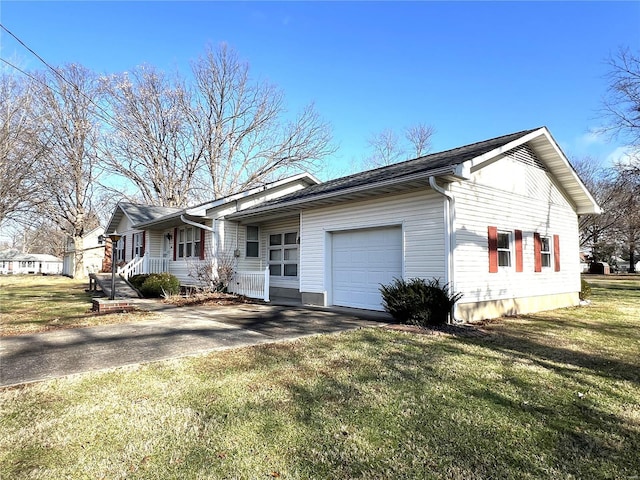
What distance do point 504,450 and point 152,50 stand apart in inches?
654

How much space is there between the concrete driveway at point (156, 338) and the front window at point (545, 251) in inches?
244

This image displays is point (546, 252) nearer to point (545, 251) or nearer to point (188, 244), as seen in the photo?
point (545, 251)

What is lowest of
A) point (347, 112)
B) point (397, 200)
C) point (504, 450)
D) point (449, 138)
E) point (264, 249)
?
point (504, 450)

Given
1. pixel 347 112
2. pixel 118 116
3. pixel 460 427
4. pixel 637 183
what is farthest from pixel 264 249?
pixel 118 116

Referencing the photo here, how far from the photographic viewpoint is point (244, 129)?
29953 millimetres

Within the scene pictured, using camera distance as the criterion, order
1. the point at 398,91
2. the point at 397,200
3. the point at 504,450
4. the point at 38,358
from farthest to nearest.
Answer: the point at 398,91 → the point at 397,200 → the point at 38,358 → the point at 504,450

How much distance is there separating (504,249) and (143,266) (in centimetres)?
1474

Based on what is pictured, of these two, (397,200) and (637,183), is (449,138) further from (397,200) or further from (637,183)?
(397,200)

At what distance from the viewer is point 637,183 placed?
1855 centimetres

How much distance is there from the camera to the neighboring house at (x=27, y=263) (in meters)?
60.5

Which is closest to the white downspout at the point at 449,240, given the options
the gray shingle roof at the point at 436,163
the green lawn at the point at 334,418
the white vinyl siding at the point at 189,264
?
the gray shingle roof at the point at 436,163

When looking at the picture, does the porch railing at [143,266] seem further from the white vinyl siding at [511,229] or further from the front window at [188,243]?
the white vinyl siding at [511,229]

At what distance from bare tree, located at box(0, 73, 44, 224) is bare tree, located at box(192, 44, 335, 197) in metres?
10.9

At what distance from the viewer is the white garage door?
9359 millimetres
